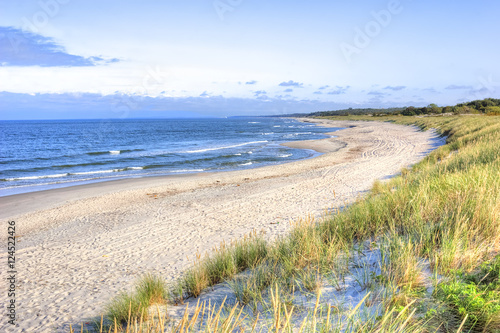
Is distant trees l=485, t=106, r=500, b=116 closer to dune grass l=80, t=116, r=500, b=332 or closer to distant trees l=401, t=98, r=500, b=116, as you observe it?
distant trees l=401, t=98, r=500, b=116

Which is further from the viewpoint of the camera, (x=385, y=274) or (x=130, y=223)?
(x=130, y=223)

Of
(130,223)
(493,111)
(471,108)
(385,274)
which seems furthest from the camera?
(471,108)

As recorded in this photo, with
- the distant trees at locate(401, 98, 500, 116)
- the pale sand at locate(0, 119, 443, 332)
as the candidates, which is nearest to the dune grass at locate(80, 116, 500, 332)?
the pale sand at locate(0, 119, 443, 332)

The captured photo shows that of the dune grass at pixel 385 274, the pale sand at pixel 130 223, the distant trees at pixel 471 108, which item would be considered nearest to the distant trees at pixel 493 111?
the distant trees at pixel 471 108

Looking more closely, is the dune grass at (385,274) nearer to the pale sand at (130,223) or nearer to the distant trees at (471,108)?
the pale sand at (130,223)

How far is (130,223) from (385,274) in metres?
9.00

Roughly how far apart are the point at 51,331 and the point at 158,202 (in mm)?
8797

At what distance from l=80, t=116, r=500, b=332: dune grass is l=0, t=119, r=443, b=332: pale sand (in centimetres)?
200

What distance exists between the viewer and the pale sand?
5.83 meters

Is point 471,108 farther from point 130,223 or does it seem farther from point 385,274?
point 385,274

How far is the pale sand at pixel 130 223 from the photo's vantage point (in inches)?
229

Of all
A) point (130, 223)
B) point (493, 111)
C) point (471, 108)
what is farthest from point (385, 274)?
point (471, 108)

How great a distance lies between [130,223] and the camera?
1036 cm

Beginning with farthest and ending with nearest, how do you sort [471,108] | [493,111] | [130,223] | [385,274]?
[471,108] → [493,111] → [130,223] → [385,274]
